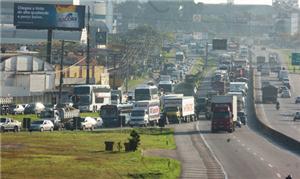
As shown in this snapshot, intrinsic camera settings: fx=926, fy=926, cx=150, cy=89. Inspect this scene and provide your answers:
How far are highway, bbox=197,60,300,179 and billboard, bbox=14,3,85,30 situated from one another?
45159 mm

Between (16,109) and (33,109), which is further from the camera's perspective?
(33,109)

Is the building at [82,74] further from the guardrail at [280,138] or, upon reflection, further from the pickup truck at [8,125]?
the pickup truck at [8,125]

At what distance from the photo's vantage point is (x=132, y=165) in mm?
49969

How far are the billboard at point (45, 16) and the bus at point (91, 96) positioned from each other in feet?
66.4

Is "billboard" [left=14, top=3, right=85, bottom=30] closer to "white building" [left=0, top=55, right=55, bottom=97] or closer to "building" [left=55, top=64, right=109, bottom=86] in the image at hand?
"white building" [left=0, top=55, right=55, bottom=97]

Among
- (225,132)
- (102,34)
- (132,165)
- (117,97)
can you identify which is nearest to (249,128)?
(225,132)

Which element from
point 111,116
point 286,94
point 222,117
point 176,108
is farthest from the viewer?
point 286,94

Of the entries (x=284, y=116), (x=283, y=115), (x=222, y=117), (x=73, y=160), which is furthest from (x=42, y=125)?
(x=283, y=115)

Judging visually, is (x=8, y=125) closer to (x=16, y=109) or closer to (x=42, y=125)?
(x=42, y=125)

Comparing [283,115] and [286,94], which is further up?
[286,94]

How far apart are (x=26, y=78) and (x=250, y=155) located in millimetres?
70006

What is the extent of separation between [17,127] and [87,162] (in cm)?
2951

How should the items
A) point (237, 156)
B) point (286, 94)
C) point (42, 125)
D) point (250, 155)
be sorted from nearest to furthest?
point (237, 156) → point (250, 155) → point (42, 125) → point (286, 94)

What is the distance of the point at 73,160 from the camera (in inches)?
1983
